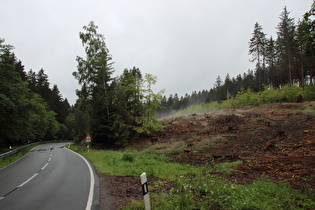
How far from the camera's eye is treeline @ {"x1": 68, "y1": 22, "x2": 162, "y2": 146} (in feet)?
74.9

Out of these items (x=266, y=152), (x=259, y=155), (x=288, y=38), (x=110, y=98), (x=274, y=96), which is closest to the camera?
(x=259, y=155)

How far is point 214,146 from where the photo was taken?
1517 cm

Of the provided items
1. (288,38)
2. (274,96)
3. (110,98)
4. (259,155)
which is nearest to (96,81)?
(110,98)

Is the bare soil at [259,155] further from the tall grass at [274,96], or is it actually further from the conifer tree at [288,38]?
the conifer tree at [288,38]

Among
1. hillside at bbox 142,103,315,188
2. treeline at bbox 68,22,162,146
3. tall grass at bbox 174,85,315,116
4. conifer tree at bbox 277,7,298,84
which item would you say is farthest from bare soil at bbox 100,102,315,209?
conifer tree at bbox 277,7,298,84

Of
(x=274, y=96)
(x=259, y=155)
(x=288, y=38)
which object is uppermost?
(x=288, y=38)

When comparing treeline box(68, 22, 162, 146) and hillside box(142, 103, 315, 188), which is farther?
treeline box(68, 22, 162, 146)

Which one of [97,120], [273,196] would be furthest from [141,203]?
[97,120]

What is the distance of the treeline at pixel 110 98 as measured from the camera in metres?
22.8

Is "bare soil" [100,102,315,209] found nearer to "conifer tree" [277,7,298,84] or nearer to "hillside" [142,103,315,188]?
"hillside" [142,103,315,188]

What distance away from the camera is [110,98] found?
23000 mm

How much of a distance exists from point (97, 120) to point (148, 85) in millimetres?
8737

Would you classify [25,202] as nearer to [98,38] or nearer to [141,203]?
[141,203]

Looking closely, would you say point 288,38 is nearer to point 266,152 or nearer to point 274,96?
point 274,96
